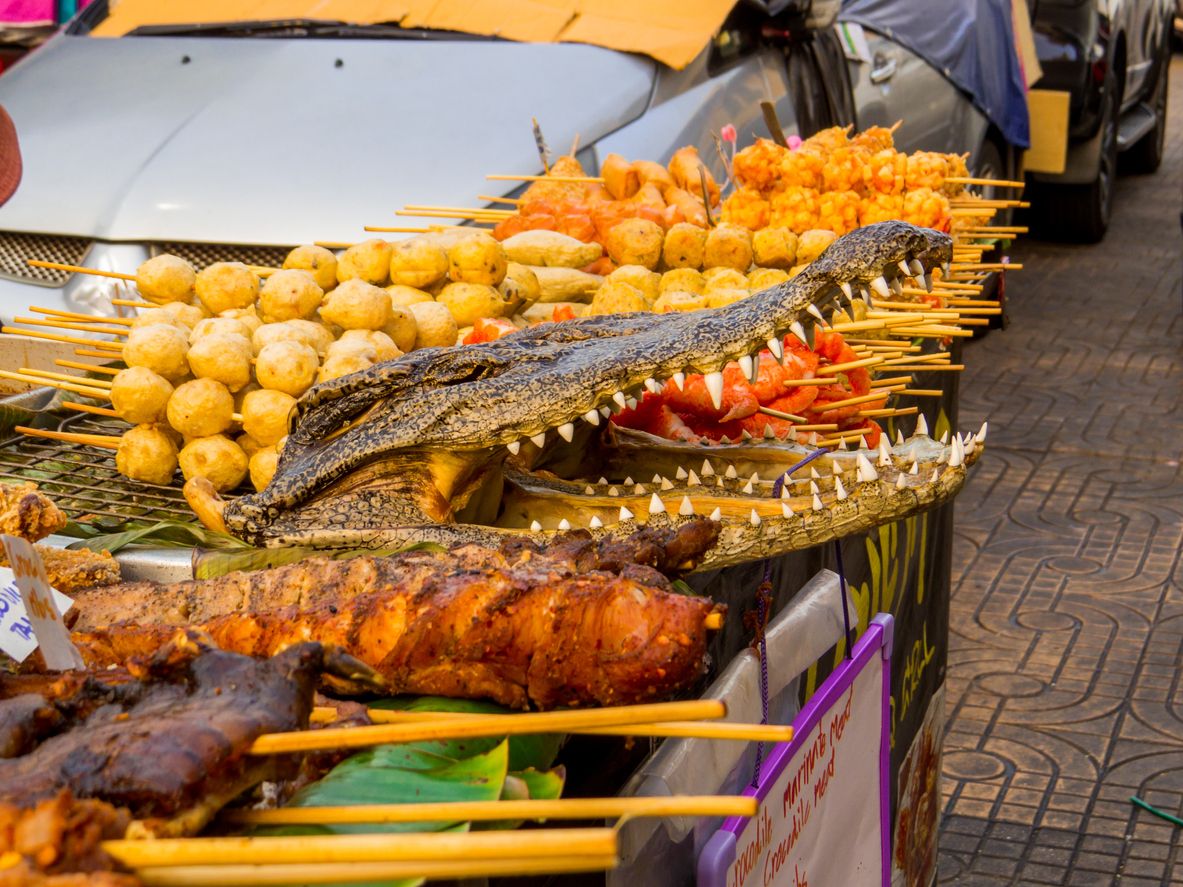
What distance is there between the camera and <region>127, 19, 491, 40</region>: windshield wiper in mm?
5727

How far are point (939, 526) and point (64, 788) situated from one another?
8.82 ft

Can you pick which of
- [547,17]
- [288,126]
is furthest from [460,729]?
[547,17]

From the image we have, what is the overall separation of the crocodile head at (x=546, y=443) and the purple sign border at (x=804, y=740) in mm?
275

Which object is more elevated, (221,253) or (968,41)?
(968,41)

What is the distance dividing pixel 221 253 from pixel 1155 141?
10181 millimetres

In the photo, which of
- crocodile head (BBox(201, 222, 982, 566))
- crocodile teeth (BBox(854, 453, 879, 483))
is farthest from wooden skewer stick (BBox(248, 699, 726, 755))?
crocodile teeth (BBox(854, 453, 879, 483))

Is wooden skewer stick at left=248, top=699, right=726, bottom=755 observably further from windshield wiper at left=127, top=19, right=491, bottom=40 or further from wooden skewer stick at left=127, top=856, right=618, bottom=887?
windshield wiper at left=127, top=19, right=491, bottom=40

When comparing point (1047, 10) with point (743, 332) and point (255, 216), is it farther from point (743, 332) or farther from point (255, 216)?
point (743, 332)

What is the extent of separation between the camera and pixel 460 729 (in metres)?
1.19

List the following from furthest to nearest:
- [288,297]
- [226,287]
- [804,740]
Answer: [226,287] → [288,297] → [804,740]

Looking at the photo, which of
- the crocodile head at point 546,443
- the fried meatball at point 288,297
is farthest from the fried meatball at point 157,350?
the crocodile head at point 546,443

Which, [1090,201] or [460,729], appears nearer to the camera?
[460,729]

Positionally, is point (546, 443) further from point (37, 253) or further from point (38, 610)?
point (37, 253)

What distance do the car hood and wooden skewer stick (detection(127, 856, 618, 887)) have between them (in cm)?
395
